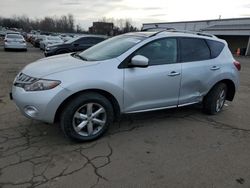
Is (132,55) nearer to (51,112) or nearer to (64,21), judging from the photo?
(51,112)

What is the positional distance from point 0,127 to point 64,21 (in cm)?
12619

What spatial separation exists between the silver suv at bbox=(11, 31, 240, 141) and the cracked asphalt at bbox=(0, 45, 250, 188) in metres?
0.40

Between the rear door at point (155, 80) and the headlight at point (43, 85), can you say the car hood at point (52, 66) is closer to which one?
the headlight at point (43, 85)

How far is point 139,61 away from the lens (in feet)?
12.9

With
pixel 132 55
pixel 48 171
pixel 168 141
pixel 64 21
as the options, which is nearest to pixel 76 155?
pixel 48 171

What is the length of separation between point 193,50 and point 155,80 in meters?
1.20

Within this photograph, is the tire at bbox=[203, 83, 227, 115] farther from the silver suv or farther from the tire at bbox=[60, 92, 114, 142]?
the tire at bbox=[60, 92, 114, 142]

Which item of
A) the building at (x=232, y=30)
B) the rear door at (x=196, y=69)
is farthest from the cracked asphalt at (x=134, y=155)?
the building at (x=232, y=30)

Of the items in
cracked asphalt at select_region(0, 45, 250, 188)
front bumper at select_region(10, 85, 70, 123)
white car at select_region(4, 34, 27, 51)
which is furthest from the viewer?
white car at select_region(4, 34, 27, 51)

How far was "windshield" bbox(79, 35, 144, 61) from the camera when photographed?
4.23 meters

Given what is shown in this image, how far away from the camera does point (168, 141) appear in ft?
13.5

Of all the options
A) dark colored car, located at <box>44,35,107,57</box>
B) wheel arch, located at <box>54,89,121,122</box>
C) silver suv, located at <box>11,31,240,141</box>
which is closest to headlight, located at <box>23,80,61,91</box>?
silver suv, located at <box>11,31,240,141</box>

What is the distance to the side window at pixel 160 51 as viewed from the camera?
14.1ft

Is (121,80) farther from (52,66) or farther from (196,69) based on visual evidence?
(196,69)
